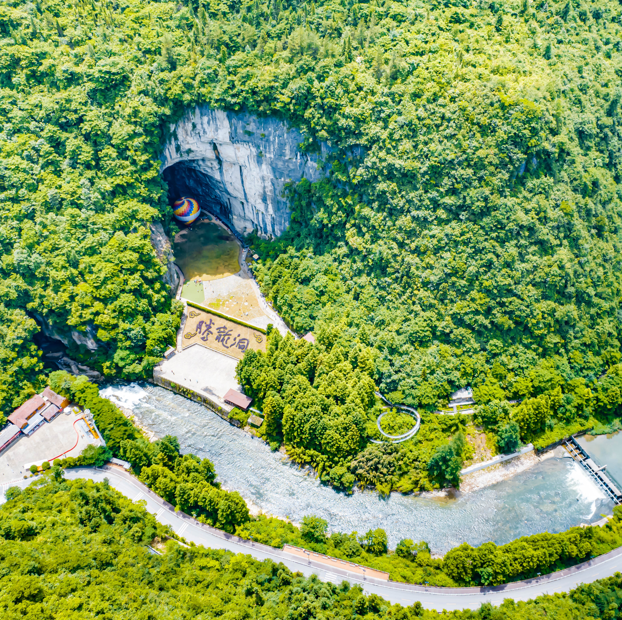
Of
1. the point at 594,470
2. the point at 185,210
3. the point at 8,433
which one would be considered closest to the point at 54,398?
the point at 8,433

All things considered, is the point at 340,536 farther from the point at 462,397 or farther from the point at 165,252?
the point at 165,252

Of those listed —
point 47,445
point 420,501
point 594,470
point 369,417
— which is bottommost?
point 420,501

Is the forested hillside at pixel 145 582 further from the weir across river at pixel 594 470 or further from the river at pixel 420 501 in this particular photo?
the weir across river at pixel 594 470

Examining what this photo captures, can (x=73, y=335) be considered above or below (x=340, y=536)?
above

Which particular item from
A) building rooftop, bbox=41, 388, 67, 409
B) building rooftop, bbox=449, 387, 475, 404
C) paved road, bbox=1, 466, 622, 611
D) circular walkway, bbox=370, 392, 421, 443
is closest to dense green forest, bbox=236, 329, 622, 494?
circular walkway, bbox=370, 392, 421, 443

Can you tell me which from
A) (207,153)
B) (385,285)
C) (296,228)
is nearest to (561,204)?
(385,285)

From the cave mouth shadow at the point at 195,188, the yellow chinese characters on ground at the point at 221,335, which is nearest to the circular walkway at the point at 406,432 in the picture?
the yellow chinese characters on ground at the point at 221,335
